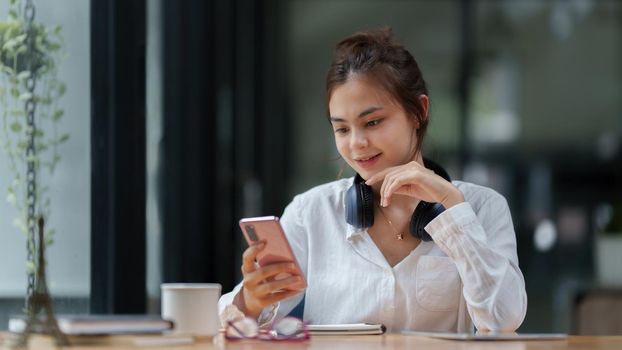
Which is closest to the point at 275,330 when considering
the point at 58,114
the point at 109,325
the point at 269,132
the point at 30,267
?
the point at 109,325

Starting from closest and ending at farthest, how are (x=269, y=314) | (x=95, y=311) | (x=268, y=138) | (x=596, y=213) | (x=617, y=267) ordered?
(x=269, y=314) < (x=95, y=311) < (x=617, y=267) < (x=268, y=138) < (x=596, y=213)

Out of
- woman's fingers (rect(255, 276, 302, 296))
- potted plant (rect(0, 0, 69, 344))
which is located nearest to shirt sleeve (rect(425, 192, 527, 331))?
woman's fingers (rect(255, 276, 302, 296))

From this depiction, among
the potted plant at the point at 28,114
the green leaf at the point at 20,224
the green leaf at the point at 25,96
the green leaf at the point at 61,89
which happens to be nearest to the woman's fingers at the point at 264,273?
the potted plant at the point at 28,114

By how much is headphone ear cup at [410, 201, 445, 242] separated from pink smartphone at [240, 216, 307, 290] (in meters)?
0.42

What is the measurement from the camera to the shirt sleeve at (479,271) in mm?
2521

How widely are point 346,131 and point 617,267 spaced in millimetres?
3449

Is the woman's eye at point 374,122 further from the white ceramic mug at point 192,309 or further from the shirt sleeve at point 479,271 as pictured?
the white ceramic mug at point 192,309

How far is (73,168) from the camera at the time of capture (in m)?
3.19

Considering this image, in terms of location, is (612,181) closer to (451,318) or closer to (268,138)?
(268,138)

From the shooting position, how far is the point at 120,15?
3.57 m

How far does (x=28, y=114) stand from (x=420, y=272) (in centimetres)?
103

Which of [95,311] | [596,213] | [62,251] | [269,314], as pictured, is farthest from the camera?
[596,213]

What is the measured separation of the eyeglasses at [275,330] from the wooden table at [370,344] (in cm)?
2

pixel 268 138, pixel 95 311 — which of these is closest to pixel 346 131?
pixel 95 311
